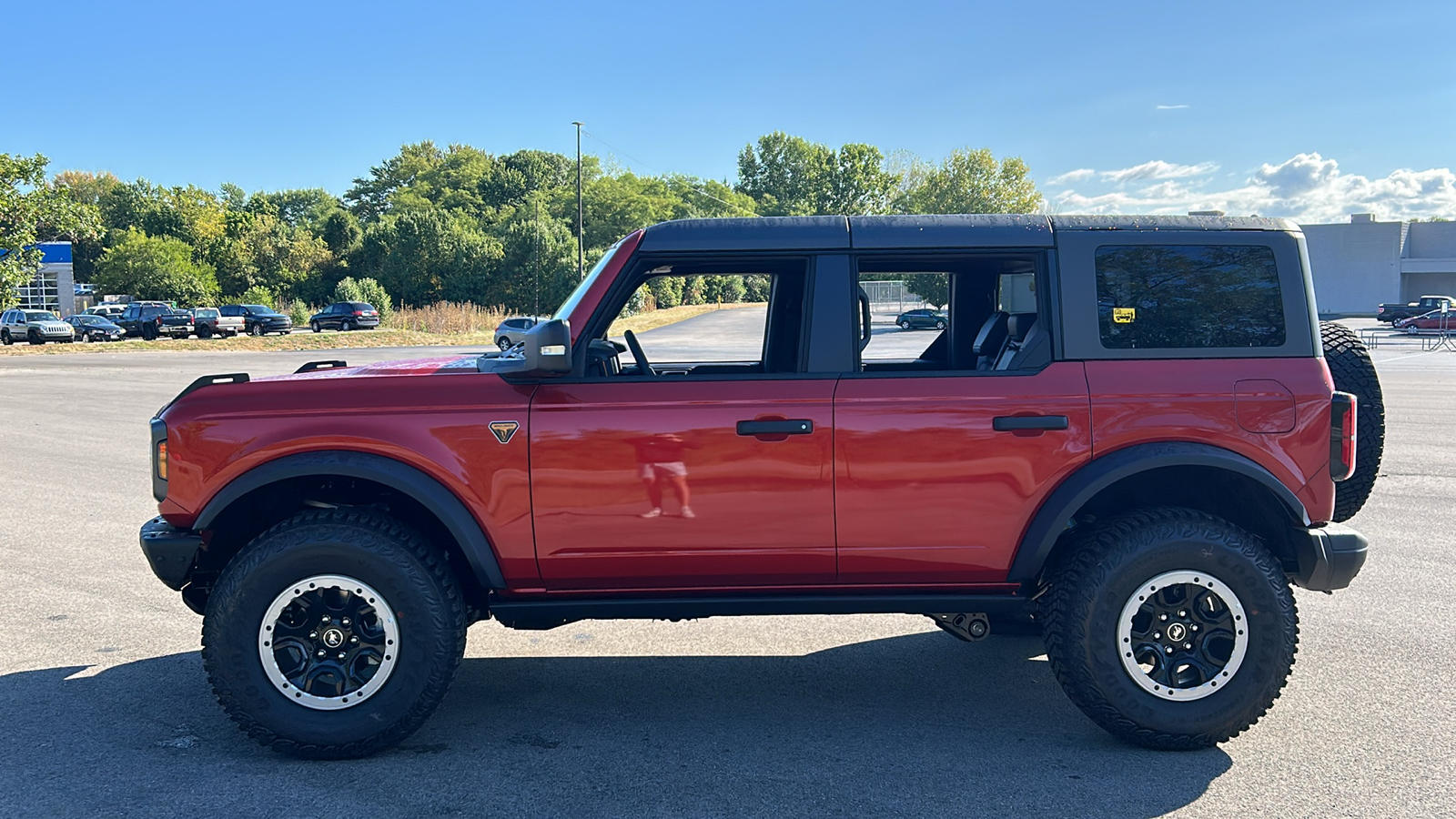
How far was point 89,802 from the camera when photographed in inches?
138

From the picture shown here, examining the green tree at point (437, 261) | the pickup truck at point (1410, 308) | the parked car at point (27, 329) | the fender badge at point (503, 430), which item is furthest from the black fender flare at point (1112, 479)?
the green tree at point (437, 261)

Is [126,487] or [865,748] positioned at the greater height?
[126,487]

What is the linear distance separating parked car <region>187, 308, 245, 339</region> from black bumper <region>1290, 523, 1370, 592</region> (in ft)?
170

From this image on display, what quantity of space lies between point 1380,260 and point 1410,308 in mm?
18878

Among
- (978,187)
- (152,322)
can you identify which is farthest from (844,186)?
(152,322)

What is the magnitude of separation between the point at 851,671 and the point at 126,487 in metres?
8.06

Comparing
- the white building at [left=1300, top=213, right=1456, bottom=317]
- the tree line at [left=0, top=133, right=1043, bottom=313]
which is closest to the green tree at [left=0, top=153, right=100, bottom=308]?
the tree line at [left=0, top=133, right=1043, bottom=313]

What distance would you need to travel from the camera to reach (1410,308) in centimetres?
5278

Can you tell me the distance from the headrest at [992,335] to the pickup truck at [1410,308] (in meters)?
55.4

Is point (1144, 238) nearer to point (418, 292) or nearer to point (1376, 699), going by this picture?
point (1376, 699)

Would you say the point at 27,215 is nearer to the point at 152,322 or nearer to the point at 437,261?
the point at 152,322

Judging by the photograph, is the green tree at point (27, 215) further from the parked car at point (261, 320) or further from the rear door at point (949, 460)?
the rear door at point (949, 460)

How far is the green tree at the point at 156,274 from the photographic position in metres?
74.2

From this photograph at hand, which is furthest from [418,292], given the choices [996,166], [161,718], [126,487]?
[161,718]
